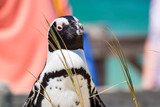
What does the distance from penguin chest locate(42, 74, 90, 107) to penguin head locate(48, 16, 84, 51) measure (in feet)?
0.16

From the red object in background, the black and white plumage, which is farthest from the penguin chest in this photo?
the red object in background

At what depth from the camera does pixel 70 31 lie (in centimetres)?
44

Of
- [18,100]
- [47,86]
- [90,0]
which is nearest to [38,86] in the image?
[47,86]

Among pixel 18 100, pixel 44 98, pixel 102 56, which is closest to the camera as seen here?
pixel 44 98

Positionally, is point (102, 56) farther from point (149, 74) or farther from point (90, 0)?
point (90, 0)

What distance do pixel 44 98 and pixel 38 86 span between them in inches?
0.9

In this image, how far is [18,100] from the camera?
91 centimetres

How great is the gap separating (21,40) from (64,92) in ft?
1.85

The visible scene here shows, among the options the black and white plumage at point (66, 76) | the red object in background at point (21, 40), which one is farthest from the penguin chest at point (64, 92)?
the red object in background at point (21, 40)

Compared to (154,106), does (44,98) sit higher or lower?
higher

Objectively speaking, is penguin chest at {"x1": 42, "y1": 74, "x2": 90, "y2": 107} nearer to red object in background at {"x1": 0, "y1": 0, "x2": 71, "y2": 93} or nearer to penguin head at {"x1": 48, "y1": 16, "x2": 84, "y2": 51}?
penguin head at {"x1": 48, "y1": 16, "x2": 84, "y2": 51}

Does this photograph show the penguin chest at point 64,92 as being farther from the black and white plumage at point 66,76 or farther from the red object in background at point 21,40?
the red object in background at point 21,40

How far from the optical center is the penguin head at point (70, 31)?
17.4 inches

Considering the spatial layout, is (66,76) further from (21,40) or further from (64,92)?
Answer: (21,40)
